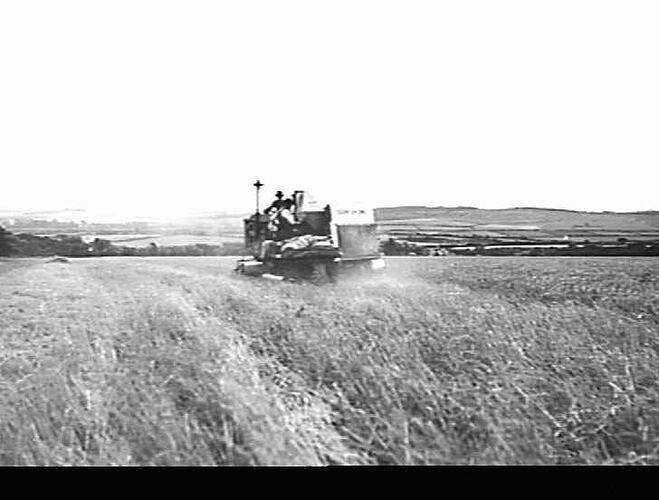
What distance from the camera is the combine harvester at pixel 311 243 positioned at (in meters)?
2.12

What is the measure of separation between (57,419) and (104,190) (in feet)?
2.17

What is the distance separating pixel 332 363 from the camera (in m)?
2.00

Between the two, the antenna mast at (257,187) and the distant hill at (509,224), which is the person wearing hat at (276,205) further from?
the distant hill at (509,224)

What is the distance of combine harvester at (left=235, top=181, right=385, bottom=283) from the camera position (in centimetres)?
212

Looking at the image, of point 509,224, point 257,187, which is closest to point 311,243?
point 257,187

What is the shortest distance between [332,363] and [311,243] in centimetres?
35

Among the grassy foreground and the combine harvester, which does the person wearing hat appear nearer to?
the combine harvester

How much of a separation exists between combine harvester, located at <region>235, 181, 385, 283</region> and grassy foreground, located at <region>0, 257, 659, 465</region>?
0.05 metres

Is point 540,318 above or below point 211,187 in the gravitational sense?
below

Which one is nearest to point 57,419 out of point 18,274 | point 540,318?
point 18,274

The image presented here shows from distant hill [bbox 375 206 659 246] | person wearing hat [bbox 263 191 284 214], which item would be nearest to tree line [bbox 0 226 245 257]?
person wearing hat [bbox 263 191 284 214]

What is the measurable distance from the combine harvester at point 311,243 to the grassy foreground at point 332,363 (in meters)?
0.05

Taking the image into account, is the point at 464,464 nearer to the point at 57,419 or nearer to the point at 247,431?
the point at 247,431

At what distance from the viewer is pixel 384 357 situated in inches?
79.7
